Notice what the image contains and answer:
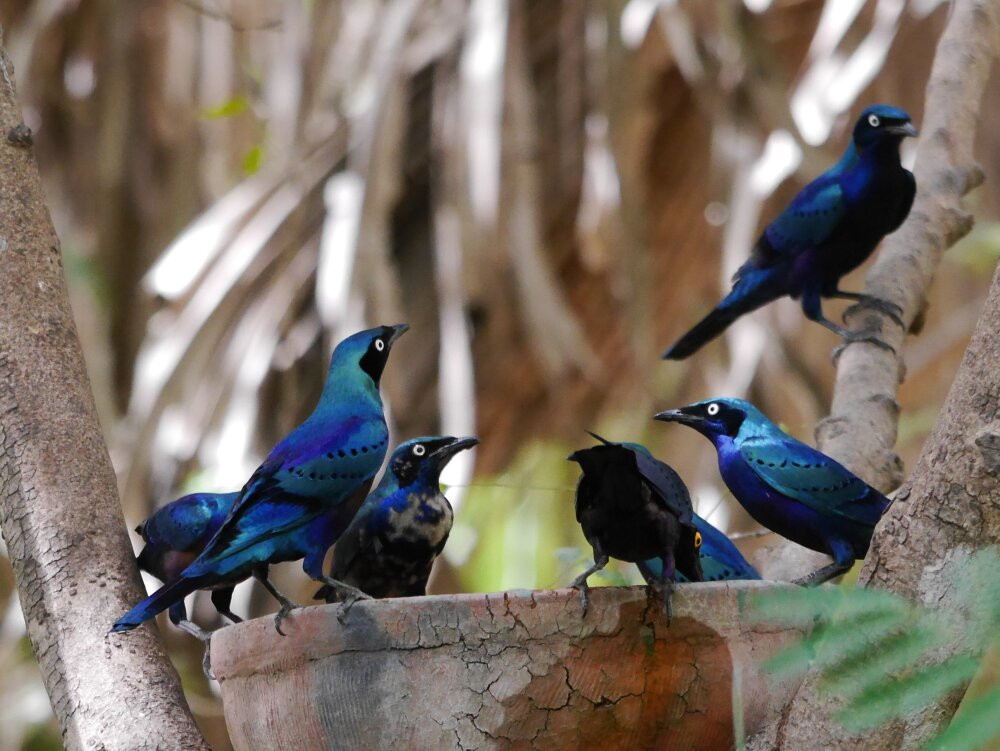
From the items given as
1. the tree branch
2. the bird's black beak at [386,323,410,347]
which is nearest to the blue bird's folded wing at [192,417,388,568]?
the bird's black beak at [386,323,410,347]

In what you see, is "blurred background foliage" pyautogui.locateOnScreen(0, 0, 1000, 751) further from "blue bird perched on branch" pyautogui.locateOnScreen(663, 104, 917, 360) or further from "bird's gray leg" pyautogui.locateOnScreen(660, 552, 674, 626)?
"bird's gray leg" pyautogui.locateOnScreen(660, 552, 674, 626)

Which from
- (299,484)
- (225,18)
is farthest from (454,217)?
(299,484)

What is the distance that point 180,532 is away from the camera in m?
1.78

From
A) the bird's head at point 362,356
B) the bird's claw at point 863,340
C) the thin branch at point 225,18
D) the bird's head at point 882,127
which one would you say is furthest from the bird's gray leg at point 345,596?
the bird's head at point 882,127

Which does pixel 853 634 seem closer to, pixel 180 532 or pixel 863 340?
pixel 180 532

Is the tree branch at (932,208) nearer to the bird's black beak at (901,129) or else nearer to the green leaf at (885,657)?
the bird's black beak at (901,129)

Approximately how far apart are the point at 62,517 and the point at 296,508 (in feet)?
1.24

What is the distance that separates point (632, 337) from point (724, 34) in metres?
0.99

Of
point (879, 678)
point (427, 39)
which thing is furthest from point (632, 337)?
point (879, 678)

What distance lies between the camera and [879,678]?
114 cm

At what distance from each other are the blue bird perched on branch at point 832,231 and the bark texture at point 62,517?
1.36 meters

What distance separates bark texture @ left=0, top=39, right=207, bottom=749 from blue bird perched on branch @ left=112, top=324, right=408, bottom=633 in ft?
0.38

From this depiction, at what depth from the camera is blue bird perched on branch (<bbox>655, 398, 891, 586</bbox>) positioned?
188cm

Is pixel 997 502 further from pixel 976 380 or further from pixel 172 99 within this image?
pixel 172 99
